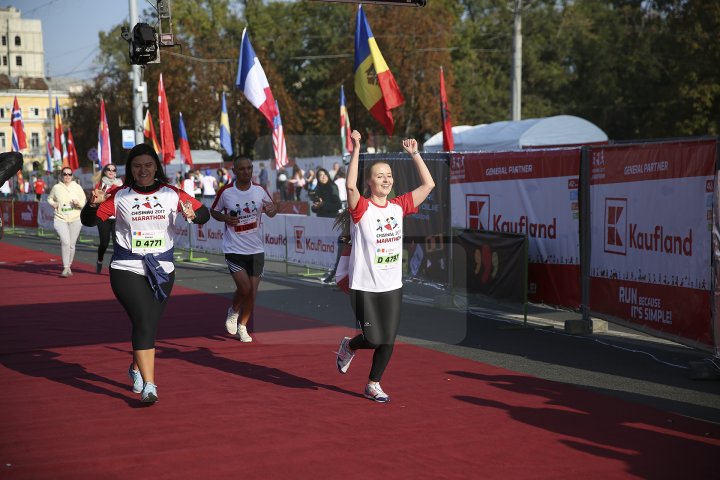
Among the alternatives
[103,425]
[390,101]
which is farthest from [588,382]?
[390,101]

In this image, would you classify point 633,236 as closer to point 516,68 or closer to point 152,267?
point 152,267

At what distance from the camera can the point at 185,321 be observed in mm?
12828

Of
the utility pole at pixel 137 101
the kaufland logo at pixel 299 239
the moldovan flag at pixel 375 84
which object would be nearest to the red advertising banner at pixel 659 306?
the moldovan flag at pixel 375 84

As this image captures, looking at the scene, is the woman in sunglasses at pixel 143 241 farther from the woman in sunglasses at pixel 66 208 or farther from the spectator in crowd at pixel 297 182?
the spectator in crowd at pixel 297 182

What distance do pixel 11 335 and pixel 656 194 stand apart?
7.37 m

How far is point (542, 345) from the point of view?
10789 millimetres

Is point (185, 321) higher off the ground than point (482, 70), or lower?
lower

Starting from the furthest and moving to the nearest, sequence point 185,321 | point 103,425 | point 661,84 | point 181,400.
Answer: point 661,84 < point 185,321 < point 181,400 < point 103,425

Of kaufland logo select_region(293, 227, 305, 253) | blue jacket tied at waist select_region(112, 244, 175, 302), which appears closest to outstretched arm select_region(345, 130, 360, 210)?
blue jacket tied at waist select_region(112, 244, 175, 302)

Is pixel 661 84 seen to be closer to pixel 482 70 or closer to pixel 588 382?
pixel 482 70

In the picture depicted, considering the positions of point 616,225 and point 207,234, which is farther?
point 207,234

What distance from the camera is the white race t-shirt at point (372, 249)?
7.70 m

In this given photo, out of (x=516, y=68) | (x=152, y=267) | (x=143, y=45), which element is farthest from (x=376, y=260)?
(x=516, y=68)

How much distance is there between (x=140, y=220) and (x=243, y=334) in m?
3.50
